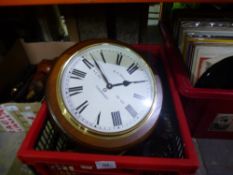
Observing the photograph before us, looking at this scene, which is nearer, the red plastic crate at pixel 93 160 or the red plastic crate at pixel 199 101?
the red plastic crate at pixel 93 160

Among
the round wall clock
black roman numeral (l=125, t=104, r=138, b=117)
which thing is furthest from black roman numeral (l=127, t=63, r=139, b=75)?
black roman numeral (l=125, t=104, r=138, b=117)

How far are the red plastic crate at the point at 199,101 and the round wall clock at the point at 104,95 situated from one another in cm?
9

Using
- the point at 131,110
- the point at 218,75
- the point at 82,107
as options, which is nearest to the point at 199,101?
the point at 218,75

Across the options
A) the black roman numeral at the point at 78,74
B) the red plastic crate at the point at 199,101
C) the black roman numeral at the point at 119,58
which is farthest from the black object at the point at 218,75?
the black roman numeral at the point at 78,74

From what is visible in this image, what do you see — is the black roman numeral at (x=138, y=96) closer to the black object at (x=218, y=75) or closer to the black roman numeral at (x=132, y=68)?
the black roman numeral at (x=132, y=68)

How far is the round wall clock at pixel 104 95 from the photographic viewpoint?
1.74 ft

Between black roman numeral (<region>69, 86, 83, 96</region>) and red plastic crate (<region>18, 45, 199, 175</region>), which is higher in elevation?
black roman numeral (<region>69, 86, 83, 96</region>)

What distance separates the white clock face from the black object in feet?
0.55

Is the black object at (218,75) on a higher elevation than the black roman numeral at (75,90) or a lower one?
lower

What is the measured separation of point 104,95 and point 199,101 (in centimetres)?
30

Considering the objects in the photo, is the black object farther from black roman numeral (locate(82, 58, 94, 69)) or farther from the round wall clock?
black roman numeral (locate(82, 58, 94, 69))

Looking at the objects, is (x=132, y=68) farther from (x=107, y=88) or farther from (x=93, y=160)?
(x=93, y=160)

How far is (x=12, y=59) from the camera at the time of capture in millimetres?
875

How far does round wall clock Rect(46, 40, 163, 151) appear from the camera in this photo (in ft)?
1.74
